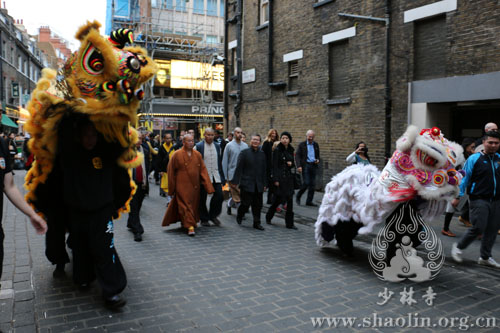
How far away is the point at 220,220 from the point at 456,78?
→ 6.22 meters

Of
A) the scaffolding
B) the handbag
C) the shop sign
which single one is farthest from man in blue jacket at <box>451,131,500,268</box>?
the shop sign

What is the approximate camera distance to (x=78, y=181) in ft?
13.8

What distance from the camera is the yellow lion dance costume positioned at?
380 centimetres

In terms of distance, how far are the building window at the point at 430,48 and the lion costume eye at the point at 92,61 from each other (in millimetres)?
8769

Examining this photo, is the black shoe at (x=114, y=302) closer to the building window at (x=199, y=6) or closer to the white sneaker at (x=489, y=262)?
the white sneaker at (x=489, y=262)

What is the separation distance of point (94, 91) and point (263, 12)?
1423 cm

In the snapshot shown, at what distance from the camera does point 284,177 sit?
8305mm

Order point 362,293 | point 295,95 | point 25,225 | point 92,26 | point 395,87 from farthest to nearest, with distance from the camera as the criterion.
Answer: point 295,95, point 395,87, point 25,225, point 362,293, point 92,26

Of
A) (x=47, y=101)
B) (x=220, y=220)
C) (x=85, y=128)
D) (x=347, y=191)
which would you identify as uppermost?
(x=47, y=101)

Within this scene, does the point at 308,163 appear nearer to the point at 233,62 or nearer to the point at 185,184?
the point at 185,184

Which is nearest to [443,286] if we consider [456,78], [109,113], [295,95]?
[109,113]

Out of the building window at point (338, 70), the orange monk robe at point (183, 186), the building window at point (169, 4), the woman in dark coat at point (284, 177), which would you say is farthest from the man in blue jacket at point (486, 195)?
the building window at point (169, 4)

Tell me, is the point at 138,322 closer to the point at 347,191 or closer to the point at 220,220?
the point at 347,191

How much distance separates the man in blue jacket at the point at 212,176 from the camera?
8.50 metres
